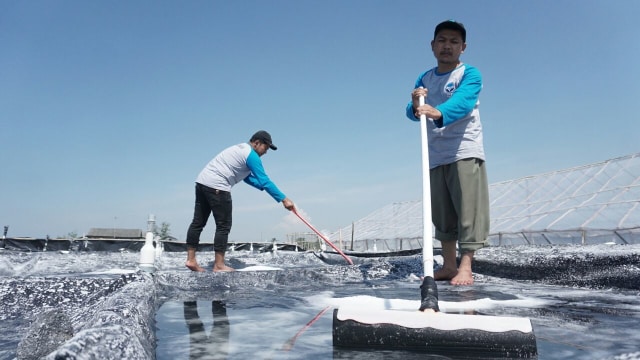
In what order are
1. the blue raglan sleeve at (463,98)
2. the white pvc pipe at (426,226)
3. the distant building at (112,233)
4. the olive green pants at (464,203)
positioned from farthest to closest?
the distant building at (112,233)
the olive green pants at (464,203)
the blue raglan sleeve at (463,98)
the white pvc pipe at (426,226)

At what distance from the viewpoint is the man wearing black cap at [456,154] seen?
212 centimetres

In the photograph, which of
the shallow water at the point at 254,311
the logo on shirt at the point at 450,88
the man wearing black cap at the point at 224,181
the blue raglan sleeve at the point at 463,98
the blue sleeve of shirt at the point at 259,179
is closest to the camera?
the shallow water at the point at 254,311

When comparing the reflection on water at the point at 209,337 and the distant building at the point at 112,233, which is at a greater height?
the distant building at the point at 112,233

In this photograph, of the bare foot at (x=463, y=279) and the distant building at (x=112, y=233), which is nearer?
the bare foot at (x=463, y=279)

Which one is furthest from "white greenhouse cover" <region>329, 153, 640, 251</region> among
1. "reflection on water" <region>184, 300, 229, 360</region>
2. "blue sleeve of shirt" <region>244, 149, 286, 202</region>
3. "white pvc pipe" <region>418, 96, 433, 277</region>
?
"reflection on water" <region>184, 300, 229, 360</region>

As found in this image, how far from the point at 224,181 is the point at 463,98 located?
1829 mm

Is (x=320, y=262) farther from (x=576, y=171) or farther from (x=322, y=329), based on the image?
(x=576, y=171)

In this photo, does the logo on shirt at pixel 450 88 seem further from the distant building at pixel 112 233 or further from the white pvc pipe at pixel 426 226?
the distant building at pixel 112 233

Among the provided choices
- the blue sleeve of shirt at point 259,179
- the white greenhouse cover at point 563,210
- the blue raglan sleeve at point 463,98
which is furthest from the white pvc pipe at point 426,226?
the white greenhouse cover at point 563,210

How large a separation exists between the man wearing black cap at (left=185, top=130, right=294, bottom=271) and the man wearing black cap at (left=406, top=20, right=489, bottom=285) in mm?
1323

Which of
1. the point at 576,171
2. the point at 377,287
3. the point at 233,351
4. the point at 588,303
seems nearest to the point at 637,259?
the point at 588,303

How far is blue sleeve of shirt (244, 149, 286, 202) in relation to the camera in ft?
10.6

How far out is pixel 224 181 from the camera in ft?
10.3

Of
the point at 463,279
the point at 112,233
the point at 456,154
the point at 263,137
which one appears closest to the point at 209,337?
the point at 463,279
